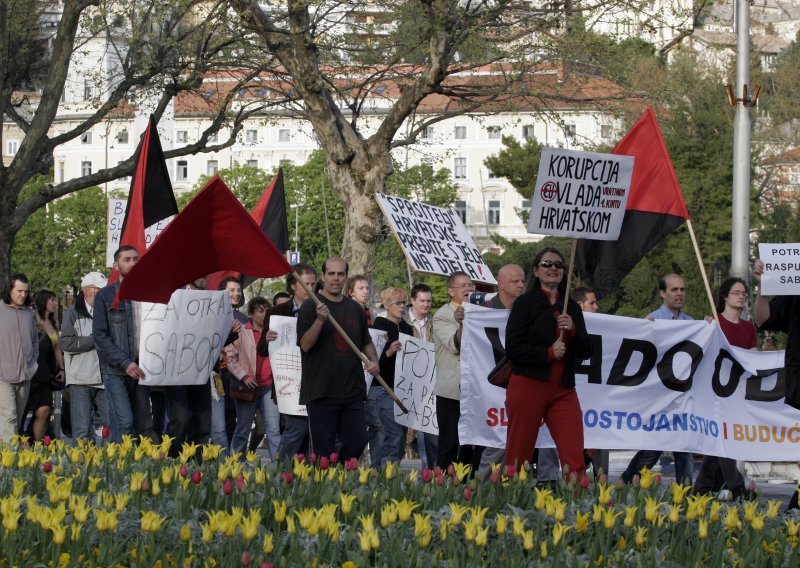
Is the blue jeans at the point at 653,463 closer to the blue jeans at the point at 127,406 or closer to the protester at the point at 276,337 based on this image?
the protester at the point at 276,337

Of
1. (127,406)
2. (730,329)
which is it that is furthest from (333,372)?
(730,329)

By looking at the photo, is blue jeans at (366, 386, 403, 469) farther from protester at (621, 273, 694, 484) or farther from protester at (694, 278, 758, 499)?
protester at (694, 278, 758, 499)

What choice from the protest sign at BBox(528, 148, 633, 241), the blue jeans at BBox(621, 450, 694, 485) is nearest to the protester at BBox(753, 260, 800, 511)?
the protest sign at BBox(528, 148, 633, 241)

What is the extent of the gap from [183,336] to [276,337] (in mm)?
1167

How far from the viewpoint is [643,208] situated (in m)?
12.0

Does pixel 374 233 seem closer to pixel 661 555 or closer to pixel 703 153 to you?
pixel 661 555

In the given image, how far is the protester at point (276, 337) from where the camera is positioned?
11.1 metres

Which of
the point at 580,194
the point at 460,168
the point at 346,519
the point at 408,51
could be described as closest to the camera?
the point at 346,519

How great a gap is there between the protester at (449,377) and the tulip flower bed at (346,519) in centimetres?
381

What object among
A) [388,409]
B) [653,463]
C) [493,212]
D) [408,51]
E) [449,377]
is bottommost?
[653,463]

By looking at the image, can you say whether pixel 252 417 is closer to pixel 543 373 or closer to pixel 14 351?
pixel 14 351

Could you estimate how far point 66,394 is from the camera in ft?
45.7

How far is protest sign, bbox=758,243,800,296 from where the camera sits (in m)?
9.10

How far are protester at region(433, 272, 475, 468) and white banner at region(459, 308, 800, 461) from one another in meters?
0.18
